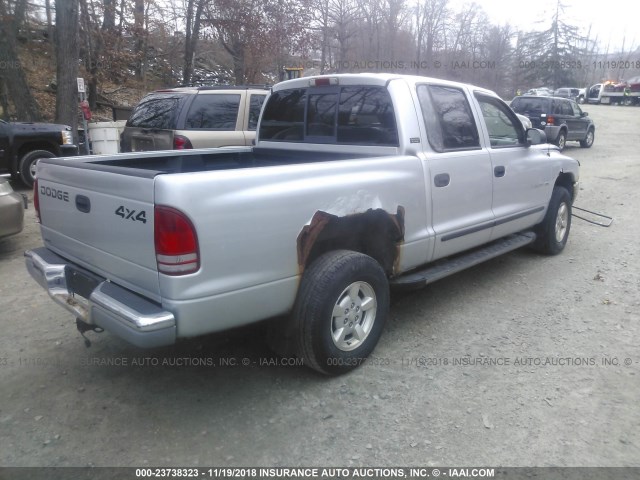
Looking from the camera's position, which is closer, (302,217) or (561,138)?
(302,217)

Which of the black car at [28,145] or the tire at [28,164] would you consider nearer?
the black car at [28,145]

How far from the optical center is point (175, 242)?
8.14 feet

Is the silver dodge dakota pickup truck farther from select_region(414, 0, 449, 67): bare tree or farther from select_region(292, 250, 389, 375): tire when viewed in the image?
select_region(414, 0, 449, 67): bare tree

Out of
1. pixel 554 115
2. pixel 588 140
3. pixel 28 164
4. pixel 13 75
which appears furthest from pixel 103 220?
pixel 588 140

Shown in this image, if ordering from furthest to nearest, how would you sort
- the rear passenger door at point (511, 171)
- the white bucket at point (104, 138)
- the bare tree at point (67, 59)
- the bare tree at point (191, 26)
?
the bare tree at point (191, 26) → the bare tree at point (67, 59) → the white bucket at point (104, 138) → the rear passenger door at point (511, 171)

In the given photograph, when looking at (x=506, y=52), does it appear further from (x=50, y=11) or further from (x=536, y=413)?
(x=536, y=413)

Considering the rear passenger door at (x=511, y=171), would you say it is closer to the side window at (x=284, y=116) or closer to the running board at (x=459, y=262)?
the running board at (x=459, y=262)

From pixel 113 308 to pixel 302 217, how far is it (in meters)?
1.11

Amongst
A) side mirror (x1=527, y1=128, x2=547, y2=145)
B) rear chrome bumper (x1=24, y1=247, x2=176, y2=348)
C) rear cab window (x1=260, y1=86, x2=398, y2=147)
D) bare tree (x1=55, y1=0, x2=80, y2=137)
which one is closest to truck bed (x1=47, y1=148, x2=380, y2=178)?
rear cab window (x1=260, y1=86, x2=398, y2=147)

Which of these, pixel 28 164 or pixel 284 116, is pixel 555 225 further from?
pixel 28 164

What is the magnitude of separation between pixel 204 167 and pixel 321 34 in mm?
20236

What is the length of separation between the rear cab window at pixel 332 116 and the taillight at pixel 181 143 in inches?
111

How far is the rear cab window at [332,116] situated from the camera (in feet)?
13.0

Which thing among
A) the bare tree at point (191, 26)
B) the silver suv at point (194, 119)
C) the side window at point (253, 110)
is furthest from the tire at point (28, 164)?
the bare tree at point (191, 26)
